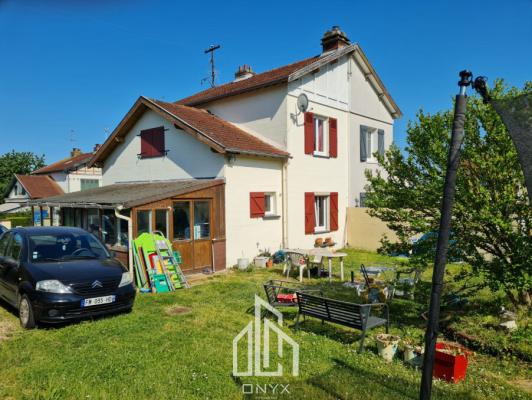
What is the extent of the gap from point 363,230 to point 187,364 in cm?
1264

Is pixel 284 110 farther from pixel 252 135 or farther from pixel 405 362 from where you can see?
pixel 405 362

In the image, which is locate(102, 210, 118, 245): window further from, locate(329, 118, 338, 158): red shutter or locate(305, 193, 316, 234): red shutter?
locate(329, 118, 338, 158): red shutter

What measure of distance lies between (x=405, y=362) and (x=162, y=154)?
11375 millimetres

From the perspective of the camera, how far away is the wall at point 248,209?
1203 cm

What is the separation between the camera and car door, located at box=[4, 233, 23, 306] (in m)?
6.55

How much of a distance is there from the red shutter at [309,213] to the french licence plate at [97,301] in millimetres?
9305

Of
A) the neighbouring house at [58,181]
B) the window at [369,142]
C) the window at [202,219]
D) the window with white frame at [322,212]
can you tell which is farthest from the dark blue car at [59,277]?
the neighbouring house at [58,181]

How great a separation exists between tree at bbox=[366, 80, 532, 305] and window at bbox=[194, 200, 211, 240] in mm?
5965

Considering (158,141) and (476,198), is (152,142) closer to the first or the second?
(158,141)

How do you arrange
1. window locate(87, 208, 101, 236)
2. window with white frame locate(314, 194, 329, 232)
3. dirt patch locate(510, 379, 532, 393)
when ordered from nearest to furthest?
dirt patch locate(510, 379, 532, 393)
window locate(87, 208, 101, 236)
window with white frame locate(314, 194, 329, 232)

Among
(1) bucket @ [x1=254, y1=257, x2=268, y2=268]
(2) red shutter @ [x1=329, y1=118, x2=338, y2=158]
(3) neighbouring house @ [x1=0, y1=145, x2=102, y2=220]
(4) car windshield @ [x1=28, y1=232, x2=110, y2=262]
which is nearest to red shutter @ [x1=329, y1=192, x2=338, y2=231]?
(2) red shutter @ [x1=329, y1=118, x2=338, y2=158]

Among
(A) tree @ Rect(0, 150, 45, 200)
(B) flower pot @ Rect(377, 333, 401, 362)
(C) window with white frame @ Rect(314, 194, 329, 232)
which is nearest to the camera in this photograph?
(B) flower pot @ Rect(377, 333, 401, 362)

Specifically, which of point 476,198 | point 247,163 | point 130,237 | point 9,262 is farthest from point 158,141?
point 476,198

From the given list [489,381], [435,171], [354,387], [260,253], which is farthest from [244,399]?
[260,253]
